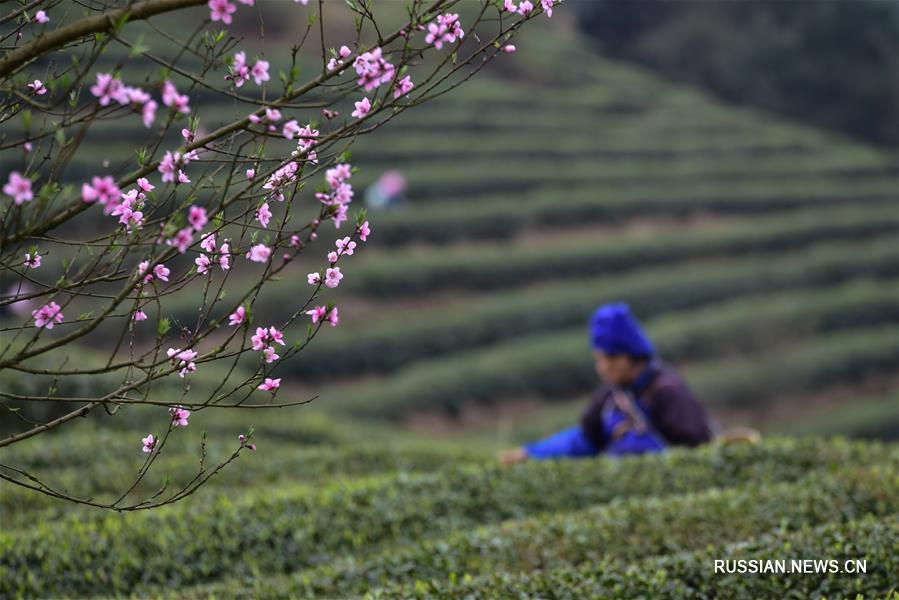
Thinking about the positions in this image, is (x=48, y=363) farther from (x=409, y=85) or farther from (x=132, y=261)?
(x=409, y=85)

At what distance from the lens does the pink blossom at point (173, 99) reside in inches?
84.4

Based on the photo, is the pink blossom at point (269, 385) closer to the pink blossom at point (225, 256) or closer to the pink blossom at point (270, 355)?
the pink blossom at point (270, 355)

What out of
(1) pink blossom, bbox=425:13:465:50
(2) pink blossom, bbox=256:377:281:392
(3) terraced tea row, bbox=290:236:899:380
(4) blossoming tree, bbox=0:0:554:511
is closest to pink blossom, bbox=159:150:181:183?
(4) blossoming tree, bbox=0:0:554:511

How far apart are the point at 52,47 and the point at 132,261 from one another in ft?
45.0

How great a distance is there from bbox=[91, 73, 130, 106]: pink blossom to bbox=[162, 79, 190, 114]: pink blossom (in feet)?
0.28

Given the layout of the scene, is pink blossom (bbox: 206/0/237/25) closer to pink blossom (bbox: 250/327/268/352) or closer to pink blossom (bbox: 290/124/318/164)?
pink blossom (bbox: 290/124/318/164)

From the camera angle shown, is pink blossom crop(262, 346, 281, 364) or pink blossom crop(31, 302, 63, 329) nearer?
pink blossom crop(31, 302, 63, 329)

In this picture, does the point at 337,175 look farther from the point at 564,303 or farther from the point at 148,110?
the point at 564,303

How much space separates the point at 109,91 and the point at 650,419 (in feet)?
13.8

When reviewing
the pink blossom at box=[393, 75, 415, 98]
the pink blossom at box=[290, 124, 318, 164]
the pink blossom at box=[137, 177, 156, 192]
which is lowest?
the pink blossom at box=[137, 177, 156, 192]

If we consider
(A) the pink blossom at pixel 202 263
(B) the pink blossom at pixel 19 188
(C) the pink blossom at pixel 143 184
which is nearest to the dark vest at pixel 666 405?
(A) the pink blossom at pixel 202 263

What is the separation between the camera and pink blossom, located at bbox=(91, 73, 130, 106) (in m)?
2.09

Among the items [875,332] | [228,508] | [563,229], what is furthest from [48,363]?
[875,332]

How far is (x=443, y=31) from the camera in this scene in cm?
259
